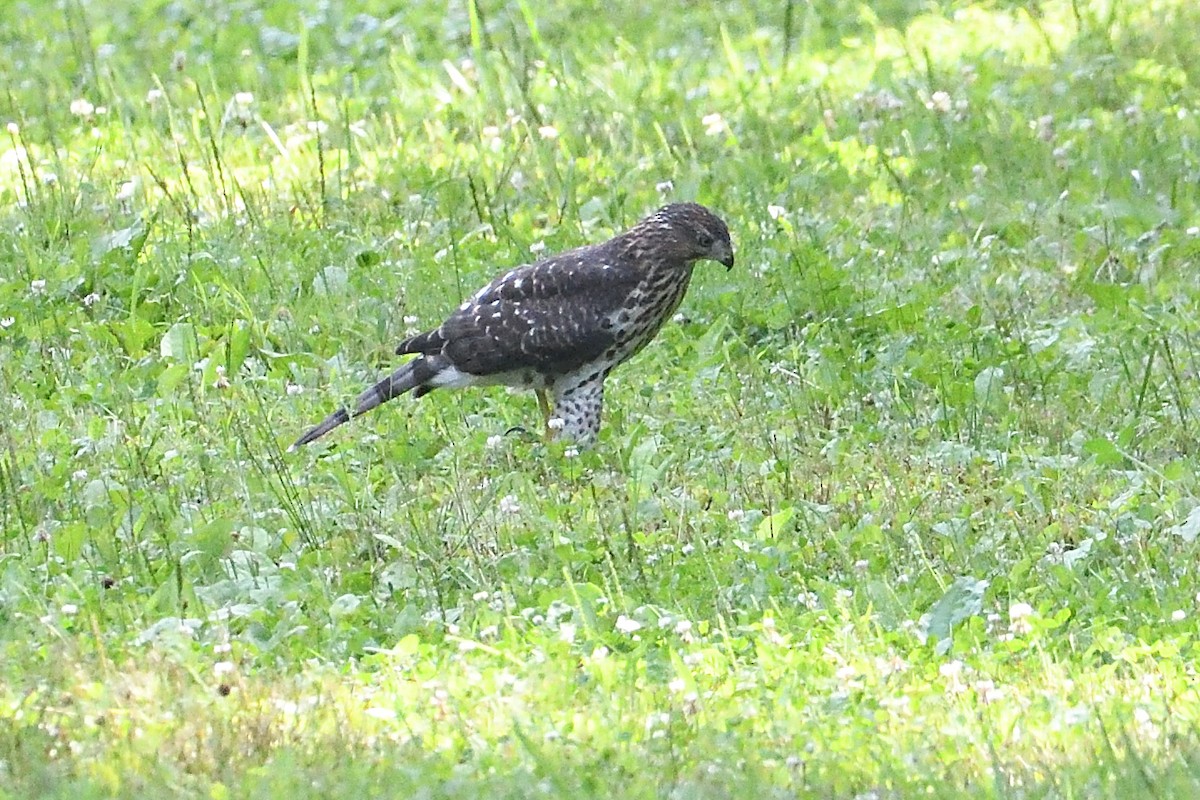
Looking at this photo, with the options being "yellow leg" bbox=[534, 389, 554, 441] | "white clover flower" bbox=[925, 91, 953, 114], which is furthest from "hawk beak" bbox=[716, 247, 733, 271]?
"white clover flower" bbox=[925, 91, 953, 114]

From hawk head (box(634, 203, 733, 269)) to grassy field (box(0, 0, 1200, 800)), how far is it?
514 mm

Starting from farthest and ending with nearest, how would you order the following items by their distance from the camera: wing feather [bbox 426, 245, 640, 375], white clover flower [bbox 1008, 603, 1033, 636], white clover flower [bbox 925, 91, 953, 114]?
white clover flower [bbox 925, 91, 953, 114] < wing feather [bbox 426, 245, 640, 375] < white clover flower [bbox 1008, 603, 1033, 636]

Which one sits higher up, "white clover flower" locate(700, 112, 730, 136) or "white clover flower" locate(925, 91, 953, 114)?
"white clover flower" locate(700, 112, 730, 136)

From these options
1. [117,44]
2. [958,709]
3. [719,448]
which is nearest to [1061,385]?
[719,448]

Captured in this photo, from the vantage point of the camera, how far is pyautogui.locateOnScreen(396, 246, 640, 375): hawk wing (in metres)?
7.93

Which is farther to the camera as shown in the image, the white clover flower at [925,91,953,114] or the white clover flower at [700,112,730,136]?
the white clover flower at [700,112,730,136]

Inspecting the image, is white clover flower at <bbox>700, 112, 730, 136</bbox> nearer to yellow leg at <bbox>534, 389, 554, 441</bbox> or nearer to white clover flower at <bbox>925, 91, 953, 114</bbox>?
white clover flower at <bbox>925, 91, 953, 114</bbox>

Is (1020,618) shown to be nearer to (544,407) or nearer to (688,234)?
(688,234)

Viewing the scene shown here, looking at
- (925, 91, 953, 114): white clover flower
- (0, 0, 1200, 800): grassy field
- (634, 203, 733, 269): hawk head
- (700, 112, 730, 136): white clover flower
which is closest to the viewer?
(0, 0, 1200, 800): grassy field

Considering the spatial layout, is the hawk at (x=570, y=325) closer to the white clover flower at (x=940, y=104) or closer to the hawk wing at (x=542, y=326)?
the hawk wing at (x=542, y=326)

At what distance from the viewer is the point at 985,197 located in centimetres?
1042

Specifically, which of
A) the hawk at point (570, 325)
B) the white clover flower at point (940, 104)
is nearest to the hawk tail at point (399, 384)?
the hawk at point (570, 325)

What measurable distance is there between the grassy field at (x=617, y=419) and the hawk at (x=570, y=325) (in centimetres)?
23

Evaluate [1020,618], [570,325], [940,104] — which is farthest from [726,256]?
[940,104]
